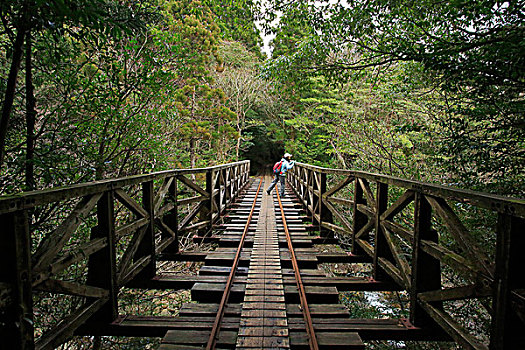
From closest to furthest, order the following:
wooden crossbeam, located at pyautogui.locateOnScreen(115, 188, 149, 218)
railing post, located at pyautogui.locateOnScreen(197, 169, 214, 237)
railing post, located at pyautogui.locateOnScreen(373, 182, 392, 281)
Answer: wooden crossbeam, located at pyautogui.locateOnScreen(115, 188, 149, 218)
railing post, located at pyautogui.locateOnScreen(373, 182, 392, 281)
railing post, located at pyautogui.locateOnScreen(197, 169, 214, 237)

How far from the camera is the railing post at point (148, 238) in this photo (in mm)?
3424

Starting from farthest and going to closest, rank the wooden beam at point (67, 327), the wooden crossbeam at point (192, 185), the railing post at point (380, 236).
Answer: the wooden crossbeam at point (192, 185), the railing post at point (380, 236), the wooden beam at point (67, 327)

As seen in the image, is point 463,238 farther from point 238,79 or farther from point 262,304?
point 238,79

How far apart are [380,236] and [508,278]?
1.82m

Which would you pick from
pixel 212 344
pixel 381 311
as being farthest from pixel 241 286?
pixel 381 311

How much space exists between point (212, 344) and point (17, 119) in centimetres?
322

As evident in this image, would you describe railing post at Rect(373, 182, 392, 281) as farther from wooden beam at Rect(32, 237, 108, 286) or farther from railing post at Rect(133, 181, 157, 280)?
wooden beam at Rect(32, 237, 108, 286)

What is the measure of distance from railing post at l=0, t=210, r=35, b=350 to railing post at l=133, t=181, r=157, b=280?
1796 mm

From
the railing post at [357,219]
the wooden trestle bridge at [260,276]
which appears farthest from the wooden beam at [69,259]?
the railing post at [357,219]

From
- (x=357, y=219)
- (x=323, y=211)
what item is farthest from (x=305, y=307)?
(x=323, y=211)

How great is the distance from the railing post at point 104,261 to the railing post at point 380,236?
114 inches

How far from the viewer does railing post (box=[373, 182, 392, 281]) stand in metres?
3.41

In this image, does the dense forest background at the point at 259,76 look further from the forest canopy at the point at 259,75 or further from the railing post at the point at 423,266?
the railing post at the point at 423,266

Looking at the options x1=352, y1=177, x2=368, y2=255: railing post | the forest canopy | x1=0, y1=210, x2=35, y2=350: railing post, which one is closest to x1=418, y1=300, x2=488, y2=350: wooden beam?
x1=352, y1=177, x2=368, y2=255: railing post
